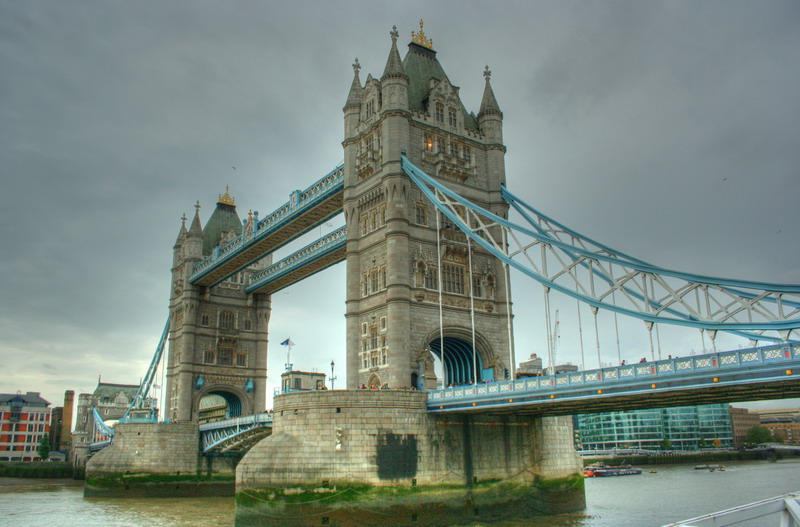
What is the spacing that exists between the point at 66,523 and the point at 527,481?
1003 inches

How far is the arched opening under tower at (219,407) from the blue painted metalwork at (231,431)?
702 centimetres

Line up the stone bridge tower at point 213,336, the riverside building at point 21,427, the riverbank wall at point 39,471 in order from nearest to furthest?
the stone bridge tower at point 213,336 < the riverbank wall at point 39,471 < the riverside building at point 21,427

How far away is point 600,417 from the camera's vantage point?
138m

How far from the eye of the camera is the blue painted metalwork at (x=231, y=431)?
46.5 m

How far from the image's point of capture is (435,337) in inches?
1560

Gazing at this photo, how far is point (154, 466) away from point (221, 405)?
20169mm

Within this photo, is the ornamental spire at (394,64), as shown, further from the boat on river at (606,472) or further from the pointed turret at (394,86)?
the boat on river at (606,472)

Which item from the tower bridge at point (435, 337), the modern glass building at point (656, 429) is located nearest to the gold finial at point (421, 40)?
the tower bridge at point (435, 337)

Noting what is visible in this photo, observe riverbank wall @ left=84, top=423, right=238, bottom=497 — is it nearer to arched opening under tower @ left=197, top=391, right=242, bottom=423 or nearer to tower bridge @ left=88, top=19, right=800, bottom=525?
tower bridge @ left=88, top=19, right=800, bottom=525

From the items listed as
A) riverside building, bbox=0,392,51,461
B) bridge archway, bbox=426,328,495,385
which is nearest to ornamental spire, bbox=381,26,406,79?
bridge archway, bbox=426,328,495,385

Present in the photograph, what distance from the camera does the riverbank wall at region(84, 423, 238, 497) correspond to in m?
54.4

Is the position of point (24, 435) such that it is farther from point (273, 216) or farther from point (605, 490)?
point (605, 490)

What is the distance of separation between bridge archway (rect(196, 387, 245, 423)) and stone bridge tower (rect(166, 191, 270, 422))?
0.34 feet

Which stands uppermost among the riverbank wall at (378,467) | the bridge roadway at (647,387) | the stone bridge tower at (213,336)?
the stone bridge tower at (213,336)
